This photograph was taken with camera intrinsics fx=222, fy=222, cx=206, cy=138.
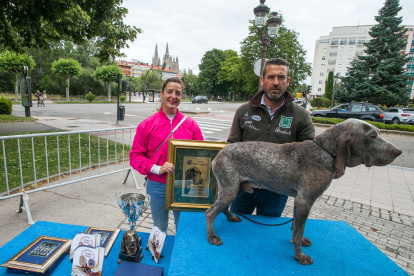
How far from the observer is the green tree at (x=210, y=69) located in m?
65.6

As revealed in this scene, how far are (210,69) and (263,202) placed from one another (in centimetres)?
6674

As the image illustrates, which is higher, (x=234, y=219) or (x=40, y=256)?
(x=234, y=219)

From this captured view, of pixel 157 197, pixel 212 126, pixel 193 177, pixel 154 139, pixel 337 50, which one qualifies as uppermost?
pixel 337 50

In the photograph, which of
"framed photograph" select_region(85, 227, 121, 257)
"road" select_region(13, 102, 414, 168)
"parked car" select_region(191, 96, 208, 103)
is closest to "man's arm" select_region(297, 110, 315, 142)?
"framed photograph" select_region(85, 227, 121, 257)

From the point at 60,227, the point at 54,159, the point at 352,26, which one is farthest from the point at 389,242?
the point at 352,26

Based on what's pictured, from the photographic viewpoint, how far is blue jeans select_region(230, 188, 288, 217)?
244 centimetres

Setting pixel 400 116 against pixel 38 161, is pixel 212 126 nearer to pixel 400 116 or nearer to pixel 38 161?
pixel 38 161

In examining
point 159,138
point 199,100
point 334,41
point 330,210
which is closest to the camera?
point 159,138

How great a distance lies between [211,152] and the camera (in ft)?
6.77

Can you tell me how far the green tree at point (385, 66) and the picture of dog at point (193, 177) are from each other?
1218 inches

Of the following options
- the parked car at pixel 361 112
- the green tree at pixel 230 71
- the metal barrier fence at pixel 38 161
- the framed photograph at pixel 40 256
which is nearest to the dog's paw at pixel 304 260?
the framed photograph at pixel 40 256

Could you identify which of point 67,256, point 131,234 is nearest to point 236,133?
point 131,234

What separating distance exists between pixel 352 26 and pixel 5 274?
88.5 meters

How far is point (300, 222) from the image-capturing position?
5.22ft
